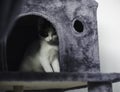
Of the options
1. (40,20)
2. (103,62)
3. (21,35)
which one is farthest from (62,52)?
(103,62)

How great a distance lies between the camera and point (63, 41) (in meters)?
1.09

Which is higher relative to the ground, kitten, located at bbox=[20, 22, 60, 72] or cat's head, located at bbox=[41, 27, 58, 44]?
cat's head, located at bbox=[41, 27, 58, 44]

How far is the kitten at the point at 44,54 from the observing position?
1174mm

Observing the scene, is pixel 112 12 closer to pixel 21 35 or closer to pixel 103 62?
pixel 103 62

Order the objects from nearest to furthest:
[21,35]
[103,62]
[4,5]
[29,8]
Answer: [4,5] → [29,8] → [21,35] → [103,62]

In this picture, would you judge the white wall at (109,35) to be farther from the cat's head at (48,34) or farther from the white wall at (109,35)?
the cat's head at (48,34)

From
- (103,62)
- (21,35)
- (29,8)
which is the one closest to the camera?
(29,8)

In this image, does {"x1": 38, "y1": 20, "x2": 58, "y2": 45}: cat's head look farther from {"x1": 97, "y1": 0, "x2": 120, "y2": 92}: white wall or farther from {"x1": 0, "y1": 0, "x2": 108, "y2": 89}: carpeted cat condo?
{"x1": 97, "y1": 0, "x2": 120, "y2": 92}: white wall

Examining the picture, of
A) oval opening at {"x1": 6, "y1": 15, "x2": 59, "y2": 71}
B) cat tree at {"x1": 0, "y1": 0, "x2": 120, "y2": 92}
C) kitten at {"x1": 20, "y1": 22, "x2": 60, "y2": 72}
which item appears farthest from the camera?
oval opening at {"x1": 6, "y1": 15, "x2": 59, "y2": 71}

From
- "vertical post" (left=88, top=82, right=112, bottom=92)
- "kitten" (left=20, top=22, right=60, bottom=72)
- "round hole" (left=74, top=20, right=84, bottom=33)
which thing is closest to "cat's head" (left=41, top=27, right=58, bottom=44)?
"kitten" (left=20, top=22, right=60, bottom=72)

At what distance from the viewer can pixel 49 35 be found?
3.91 ft

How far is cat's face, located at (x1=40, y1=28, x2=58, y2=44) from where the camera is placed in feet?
3.88

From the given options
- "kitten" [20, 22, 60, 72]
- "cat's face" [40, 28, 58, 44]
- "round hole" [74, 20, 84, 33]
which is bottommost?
"kitten" [20, 22, 60, 72]

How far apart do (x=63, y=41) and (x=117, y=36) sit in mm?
718
